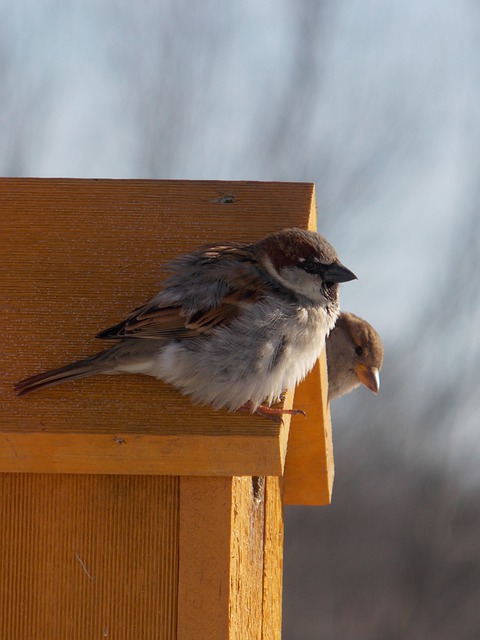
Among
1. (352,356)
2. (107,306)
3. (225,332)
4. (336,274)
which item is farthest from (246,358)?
(352,356)

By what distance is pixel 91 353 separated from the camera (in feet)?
7.54

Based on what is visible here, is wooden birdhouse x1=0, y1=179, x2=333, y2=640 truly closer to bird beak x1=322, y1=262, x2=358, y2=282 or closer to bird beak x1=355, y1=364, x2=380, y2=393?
bird beak x1=322, y1=262, x2=358, y2=282

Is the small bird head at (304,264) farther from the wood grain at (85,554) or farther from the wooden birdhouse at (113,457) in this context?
the wood grain at (85,554)

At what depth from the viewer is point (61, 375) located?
85.6 inches

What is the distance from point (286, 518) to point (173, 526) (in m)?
4.29

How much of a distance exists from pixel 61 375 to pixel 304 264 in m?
0.65

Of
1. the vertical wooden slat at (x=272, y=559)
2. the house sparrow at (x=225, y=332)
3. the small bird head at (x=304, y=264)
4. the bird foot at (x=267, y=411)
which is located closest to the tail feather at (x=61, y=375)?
the house sparrow at (x=225, y=332)

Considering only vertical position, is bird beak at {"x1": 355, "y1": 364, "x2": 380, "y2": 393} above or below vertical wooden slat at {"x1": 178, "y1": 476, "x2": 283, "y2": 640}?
above

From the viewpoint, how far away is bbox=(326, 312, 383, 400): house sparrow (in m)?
4.79

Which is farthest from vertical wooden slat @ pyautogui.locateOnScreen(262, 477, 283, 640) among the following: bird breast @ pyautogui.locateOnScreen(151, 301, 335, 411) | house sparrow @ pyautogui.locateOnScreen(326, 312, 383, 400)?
house sparrow @ pyautogui.locateOnScreen(326, 312, 383, 400)

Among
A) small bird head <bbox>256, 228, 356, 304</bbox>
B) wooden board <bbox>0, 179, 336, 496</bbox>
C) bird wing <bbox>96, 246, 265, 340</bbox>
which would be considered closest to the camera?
wooden board <bbox>0, 179, 336, 496</bbox>

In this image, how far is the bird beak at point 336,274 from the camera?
2613mm

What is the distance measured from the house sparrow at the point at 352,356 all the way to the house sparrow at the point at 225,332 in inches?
89.8

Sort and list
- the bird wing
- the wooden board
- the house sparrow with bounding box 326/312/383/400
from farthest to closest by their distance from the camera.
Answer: the house sparrow with bounding box 326/312/383/400 < the bird wing < the wooden board
